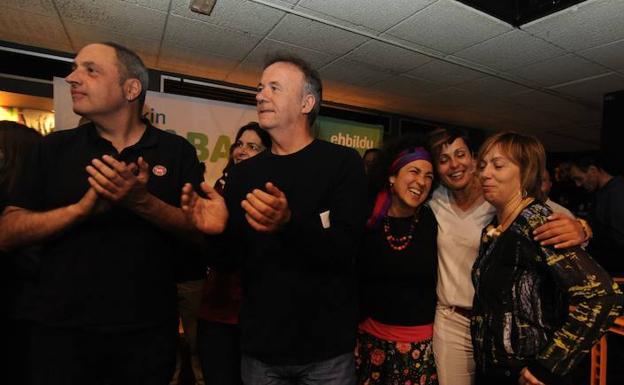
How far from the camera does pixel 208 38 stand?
3.68 meters

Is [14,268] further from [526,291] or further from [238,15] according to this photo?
[238,15]

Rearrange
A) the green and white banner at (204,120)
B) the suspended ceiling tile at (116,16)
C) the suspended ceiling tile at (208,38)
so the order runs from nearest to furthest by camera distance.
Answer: the suspended ceiling tile at (116,16)
the suspended ceiling tile at (208,38)
the green and white banner at (204,120)

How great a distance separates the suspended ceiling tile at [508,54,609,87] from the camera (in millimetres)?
3883

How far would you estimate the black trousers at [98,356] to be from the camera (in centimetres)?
115

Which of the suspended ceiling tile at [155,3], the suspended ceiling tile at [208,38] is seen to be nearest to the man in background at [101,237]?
the suspended ceiling tile at [155,3]

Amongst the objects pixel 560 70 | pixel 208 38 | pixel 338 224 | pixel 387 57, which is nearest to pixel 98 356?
pixel 338 224

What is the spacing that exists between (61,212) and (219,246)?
0.49m

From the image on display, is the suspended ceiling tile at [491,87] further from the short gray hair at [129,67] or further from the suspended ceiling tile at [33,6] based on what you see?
the suspended ceiling tile at [33,6]

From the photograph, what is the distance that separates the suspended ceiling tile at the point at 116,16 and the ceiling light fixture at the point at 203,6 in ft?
1.12

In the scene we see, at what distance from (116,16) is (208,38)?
817 mm

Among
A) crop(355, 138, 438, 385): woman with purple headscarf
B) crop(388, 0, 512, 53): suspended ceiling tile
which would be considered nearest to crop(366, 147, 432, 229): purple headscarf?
crop(355, 138, 438, 385): woman with purple headscarf

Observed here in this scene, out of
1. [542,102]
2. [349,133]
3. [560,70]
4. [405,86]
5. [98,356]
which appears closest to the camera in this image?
[98,356]

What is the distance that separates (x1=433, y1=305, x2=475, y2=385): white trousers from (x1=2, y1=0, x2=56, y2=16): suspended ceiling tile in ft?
12.5

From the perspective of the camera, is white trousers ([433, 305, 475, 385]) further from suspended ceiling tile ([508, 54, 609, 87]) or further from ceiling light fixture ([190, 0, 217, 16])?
suspended ceiling tile ([508, 54, 609, 87])
